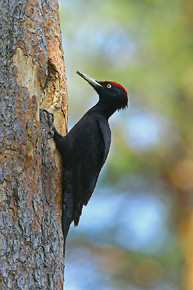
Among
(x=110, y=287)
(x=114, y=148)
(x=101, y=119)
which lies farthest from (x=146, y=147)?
(x=101, y=119)

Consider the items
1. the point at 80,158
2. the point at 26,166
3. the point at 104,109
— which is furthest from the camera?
the point at 104,109

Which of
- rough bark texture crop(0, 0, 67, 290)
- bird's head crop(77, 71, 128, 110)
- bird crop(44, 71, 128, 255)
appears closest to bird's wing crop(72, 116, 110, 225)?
bird crop(44, 71, 128, 255)

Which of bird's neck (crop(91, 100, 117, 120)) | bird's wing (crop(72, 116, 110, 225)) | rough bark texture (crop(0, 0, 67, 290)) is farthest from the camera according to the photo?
bird's neck (crop(91, 100, 117, 120))

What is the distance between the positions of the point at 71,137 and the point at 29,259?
130 centimetres

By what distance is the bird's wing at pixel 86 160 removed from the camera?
12.7 feet

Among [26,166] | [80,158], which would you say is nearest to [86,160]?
[80,158]

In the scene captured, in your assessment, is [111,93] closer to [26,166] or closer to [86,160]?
[86,160]

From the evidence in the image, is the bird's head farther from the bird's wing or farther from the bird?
the bird's wing

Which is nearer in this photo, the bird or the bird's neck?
the bird

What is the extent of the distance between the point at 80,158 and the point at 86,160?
49 mm

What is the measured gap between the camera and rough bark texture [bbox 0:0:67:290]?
2.86 m

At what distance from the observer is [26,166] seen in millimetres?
3049

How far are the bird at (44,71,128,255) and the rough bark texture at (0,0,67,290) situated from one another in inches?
6.1

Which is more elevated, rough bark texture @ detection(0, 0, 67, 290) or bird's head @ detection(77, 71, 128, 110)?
Answer: bird's head @ detection(77, 71, 128, 110)
